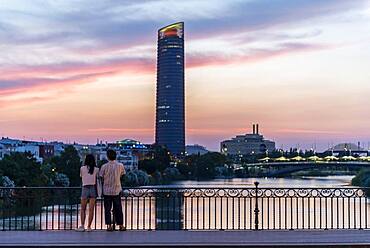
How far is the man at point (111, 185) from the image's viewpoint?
1285 cm

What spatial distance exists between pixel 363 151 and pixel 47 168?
97040mm

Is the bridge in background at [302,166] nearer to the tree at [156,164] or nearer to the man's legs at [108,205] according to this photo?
the tree at [156,164]

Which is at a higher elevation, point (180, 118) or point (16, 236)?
point (180, 118)

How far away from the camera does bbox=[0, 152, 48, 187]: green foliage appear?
48875mm

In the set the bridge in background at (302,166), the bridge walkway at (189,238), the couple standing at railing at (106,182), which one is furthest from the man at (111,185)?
the bridge in background at (302,166)

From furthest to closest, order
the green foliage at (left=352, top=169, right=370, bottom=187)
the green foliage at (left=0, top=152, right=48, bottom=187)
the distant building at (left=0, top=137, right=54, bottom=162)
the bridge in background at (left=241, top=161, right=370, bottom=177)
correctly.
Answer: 1. the distant building at (left=0, top=137, right=54, bottom=162)
2. the bridge in background at (left=241, top=161, right=370, bottom=177)
3. the green foliage at (left=352, top=169, right=370, bottom=187)
4. the green foliage at (left=0, top=152, right=48, bottom=187)

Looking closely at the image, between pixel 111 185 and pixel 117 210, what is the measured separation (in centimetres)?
53

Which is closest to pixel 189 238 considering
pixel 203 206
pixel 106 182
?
pixel 106 182

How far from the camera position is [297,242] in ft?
36.5

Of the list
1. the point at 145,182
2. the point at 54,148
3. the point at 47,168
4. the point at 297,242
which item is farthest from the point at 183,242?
the point at 54,148

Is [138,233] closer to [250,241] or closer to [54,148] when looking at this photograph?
[250,241]

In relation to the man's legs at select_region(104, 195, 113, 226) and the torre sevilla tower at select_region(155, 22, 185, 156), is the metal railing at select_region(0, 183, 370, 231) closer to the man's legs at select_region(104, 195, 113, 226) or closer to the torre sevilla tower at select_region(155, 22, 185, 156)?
the man's legs at select_region(104, 195, 113, 226)

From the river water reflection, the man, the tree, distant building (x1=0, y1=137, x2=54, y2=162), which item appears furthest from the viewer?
distant building (x1=0, y1=137, x2=54, y2=162)

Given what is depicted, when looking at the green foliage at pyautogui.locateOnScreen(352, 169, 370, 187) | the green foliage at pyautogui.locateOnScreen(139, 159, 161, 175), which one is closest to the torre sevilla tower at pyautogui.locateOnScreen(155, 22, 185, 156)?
the green foliage at pyautogui.locateOnScreen(139, 159, 161, 175)
